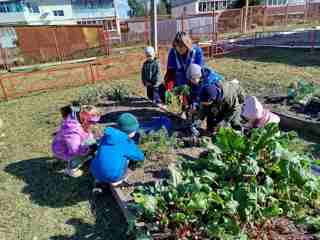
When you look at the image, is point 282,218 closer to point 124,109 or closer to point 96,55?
point 124,109

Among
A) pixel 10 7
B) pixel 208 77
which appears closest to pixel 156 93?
pixel 208 77

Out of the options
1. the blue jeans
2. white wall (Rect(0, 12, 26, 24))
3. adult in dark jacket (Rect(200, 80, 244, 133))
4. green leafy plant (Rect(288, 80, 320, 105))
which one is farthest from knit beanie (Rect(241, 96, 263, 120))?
white wall (Rect(0, 12, 26, 24))

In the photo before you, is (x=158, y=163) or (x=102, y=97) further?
(x=102, y=97)

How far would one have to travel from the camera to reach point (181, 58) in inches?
180

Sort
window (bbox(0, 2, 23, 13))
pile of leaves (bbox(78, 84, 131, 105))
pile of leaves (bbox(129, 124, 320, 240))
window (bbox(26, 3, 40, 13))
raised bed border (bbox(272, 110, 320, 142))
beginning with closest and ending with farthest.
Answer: pile of leaves (bbox(129, 124, 320, 240)) < raised bed border (bbox(272, 110, 320, 142)) < pile of leaves (bbox(78, 84, 131, 105)) < window (bbox(0, 2, 23, 13)) < window (bbox(26, 3, 40, 13))

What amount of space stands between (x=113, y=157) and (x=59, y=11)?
4239cm

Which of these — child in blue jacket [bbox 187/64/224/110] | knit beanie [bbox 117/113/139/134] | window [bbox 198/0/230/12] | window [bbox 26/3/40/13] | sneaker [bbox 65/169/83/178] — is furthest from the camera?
window [bbox 26/3/40/13]

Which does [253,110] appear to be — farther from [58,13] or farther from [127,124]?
[58,13]

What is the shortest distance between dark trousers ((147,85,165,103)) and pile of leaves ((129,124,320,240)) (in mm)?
3181

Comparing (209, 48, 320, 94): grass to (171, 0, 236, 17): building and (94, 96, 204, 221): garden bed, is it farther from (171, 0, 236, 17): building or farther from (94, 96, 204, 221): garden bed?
(171, 0, 236, 17): building

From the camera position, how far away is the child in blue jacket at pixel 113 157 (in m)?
2.88

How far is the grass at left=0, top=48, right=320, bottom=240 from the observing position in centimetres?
269

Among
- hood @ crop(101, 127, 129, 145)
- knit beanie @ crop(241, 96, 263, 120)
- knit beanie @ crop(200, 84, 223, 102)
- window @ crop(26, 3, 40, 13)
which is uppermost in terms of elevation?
window @ crop(26, 3, 40, 13)

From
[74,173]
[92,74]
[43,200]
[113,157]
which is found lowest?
[43,200]
